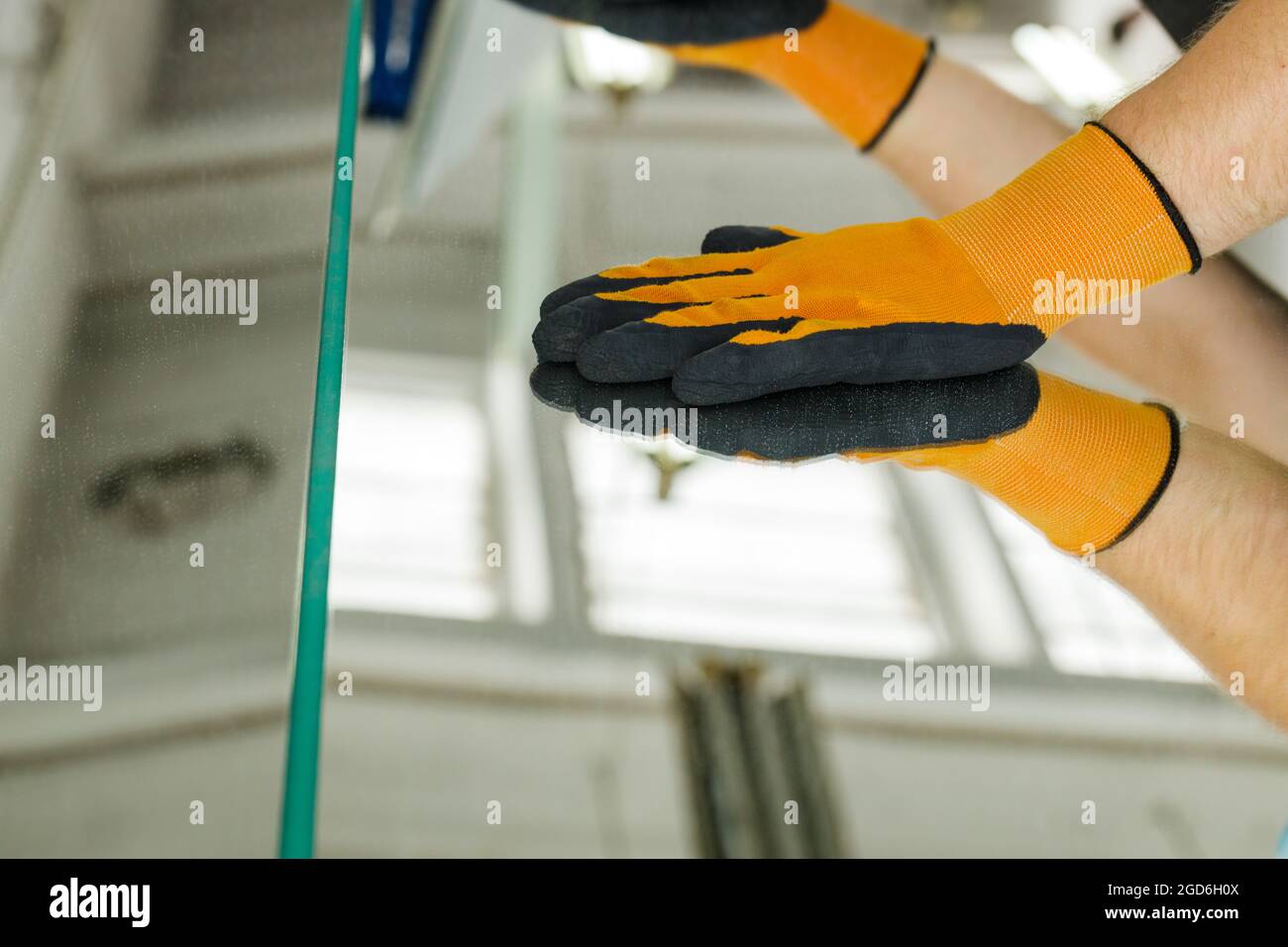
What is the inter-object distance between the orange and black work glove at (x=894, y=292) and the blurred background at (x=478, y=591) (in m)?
0.14

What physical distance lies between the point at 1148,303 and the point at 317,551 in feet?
2.91

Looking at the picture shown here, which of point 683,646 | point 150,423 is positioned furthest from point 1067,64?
point 150,423

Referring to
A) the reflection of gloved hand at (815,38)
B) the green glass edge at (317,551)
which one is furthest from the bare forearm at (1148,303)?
the green glass edge at (317,551)

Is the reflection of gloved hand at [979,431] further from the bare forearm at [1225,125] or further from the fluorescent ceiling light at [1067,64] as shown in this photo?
the fluorescent ceiling light at [1067,64]

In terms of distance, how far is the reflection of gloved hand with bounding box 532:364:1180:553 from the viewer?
0.91m

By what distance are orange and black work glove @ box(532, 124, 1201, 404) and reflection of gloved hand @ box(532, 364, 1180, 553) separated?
0.08ft

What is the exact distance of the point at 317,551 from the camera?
2.46 ft

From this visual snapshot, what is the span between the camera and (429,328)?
1.08 m

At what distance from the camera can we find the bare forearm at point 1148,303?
1124 millimetres

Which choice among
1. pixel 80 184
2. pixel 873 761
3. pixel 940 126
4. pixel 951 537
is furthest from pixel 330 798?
pixel 940 126

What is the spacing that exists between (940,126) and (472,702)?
0.85m

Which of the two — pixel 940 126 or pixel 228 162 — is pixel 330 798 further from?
pixel 940 126

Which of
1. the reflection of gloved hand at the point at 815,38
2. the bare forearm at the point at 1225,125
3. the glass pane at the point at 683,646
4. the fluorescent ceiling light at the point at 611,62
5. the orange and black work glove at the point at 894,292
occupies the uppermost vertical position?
the fluorescent ceiling light at the point at 611,62
